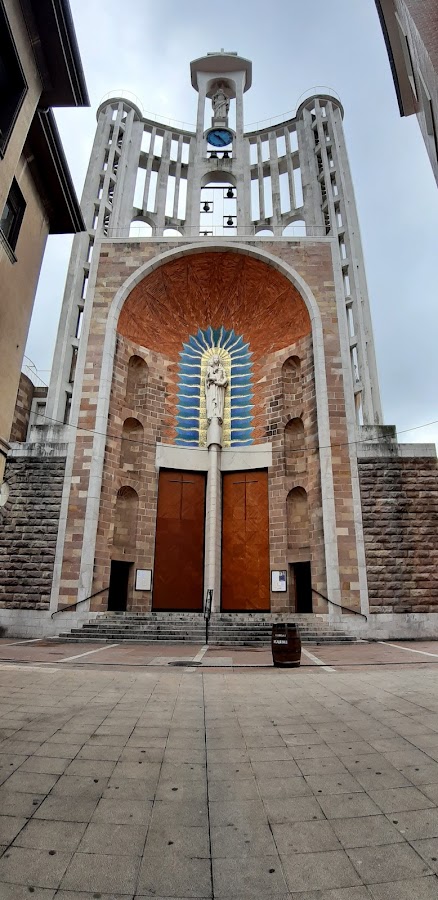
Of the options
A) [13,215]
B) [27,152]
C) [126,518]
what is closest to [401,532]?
[126,518]

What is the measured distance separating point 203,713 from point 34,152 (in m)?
8.80

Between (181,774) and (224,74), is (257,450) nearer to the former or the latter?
(181,774)

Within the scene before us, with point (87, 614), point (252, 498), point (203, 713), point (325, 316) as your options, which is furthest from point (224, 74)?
point (203, 713)

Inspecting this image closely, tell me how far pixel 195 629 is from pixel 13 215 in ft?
39.1

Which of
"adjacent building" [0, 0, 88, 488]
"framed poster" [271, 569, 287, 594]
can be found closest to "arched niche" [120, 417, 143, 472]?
"framed poster" [271, 569, 287, 594]

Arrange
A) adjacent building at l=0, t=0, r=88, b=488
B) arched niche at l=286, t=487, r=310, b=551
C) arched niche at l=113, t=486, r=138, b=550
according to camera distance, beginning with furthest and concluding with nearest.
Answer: arched niche at l=286, t=487, r=310, b=551, arched niche at l=113, t=486, r=138, b=550, adjacent building at l=0, t=0, r=88, b=488

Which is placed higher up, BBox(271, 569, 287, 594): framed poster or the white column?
the white column

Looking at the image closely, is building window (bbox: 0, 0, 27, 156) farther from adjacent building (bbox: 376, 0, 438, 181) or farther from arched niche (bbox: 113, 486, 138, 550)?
arched niche (bbox: 113, 486, 138, 550)

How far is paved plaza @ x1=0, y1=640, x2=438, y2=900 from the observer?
239 cm

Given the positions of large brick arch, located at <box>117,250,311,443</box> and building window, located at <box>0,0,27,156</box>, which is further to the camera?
large brick arch, located at <box>117,250,311,443</box>

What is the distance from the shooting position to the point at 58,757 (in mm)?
3887

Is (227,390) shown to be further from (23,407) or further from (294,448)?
(23,407)

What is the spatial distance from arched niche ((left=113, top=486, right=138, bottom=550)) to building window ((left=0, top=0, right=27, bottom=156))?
13.9 meters

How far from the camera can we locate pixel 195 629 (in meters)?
14.6
